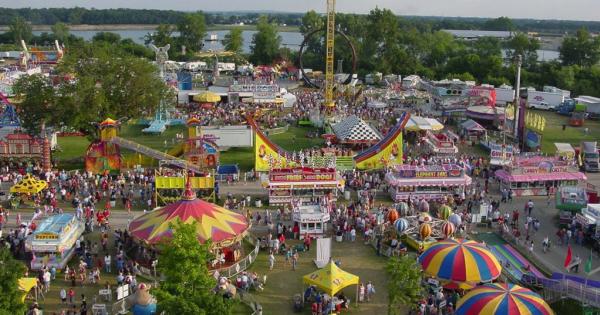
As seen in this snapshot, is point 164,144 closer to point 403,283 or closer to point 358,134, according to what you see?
point 358,134

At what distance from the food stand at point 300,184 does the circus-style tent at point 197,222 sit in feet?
19.3

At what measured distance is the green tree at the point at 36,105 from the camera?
119ft

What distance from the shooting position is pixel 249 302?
2047cm

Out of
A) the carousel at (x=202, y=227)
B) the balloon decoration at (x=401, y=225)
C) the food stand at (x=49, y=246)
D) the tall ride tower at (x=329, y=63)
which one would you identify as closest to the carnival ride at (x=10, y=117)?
the food stand at (x=49, y=246)

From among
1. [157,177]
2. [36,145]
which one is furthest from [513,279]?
[36,145]

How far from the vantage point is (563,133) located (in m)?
48.5

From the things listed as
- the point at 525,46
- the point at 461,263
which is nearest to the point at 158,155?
the point at 461,263

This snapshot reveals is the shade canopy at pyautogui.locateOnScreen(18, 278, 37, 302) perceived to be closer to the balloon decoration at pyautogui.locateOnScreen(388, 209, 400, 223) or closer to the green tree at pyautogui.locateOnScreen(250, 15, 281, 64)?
the balloon decoration at pyautogui.locateOnScreen(388, 209, 400, 223)

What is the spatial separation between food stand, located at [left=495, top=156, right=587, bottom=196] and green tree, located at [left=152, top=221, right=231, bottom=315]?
1849 centimetres

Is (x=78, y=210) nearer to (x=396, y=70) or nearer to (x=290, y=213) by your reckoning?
(x=290, y=213)

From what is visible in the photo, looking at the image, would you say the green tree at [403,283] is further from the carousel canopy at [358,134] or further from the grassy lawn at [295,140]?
the grassy lawn at [295,140]

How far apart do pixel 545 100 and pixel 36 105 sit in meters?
41.6

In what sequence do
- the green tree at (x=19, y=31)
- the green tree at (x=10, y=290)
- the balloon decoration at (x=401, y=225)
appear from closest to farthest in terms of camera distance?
the green tree at (x=10, y=290)
the balloon decoration at (x=401, y=225)
the green tree at (x=19, y=31)

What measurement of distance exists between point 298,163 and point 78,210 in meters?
10.2
